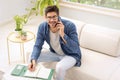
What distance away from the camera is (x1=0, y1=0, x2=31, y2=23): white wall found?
4166 millimetres

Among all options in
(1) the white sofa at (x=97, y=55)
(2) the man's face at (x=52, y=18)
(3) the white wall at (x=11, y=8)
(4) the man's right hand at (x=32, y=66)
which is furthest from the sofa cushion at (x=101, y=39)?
(3) the white wall at (x=11, y=8)

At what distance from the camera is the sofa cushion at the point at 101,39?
2490 millimetres

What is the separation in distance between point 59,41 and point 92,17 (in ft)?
6.43

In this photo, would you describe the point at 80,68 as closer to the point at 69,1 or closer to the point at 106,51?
the point at 106,51

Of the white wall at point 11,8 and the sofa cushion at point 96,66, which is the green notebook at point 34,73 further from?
the white wall at point 11,8

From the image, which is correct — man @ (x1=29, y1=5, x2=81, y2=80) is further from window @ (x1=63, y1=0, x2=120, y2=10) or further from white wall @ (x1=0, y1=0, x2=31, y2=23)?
white wall @ (x1=0, y1=0, x2=31, y2=23)

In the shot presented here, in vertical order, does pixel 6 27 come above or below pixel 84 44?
below

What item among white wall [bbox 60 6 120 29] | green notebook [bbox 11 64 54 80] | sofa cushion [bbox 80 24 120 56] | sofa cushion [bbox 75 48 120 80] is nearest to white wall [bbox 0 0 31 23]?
white wall [bbox 60 6 120 29]

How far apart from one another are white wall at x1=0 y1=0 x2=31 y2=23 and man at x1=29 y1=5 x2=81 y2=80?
6.63ft

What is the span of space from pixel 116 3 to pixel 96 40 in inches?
62.6

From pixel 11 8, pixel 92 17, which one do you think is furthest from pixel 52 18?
pixel 11 8

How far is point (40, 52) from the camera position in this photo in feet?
7.90

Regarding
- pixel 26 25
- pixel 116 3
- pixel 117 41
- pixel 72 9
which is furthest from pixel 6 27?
pixel 117 41

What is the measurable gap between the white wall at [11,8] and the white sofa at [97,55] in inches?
77.5
